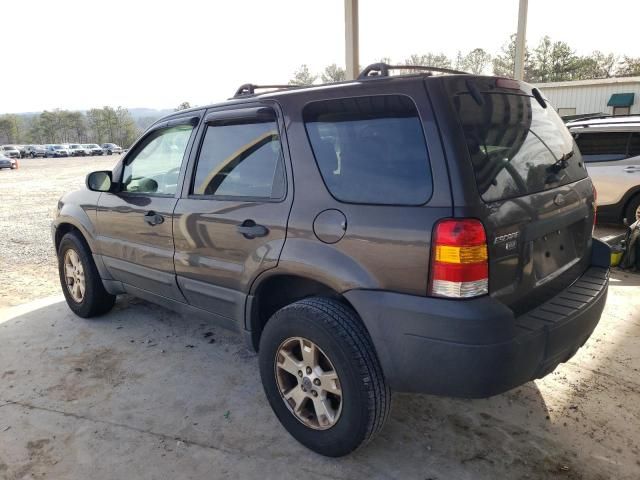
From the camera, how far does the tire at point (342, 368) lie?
2.31 m

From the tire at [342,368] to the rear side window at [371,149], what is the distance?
59 centimetres

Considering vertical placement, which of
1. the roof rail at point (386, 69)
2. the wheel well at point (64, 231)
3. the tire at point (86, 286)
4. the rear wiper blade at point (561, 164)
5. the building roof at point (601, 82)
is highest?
the building roof at point (601, 82)

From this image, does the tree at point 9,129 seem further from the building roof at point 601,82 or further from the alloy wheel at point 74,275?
the alloy wheel at point 74,275

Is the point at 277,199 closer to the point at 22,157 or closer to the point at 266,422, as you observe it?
the point at 266,422

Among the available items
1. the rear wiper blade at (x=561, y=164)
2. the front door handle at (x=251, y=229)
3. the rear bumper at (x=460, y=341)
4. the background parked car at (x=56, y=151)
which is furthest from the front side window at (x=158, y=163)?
the background parked car at (x=56, y=151)

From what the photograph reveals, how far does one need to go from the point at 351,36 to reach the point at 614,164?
195 inches

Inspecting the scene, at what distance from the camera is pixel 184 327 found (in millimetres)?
4391

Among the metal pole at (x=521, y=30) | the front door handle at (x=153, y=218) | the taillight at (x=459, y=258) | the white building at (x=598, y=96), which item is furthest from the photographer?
the white building at (x=598, y=96)

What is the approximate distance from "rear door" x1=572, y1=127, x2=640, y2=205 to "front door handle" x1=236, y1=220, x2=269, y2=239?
6.45 m

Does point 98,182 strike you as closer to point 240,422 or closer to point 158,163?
point 158,163

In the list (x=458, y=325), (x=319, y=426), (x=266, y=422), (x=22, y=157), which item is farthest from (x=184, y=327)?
(x=22, y=157)

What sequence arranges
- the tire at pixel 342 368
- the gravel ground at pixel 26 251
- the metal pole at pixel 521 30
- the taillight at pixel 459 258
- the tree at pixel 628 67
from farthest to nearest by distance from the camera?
the tree at pixel 628 67 → the metal pole at pixel 521 30 → the gravel ground at pixel 26 251 → the tire at pixel 342 368 → the taillight at pixel 459 258

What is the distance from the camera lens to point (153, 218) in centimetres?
349

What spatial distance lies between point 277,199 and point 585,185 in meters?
1.77
